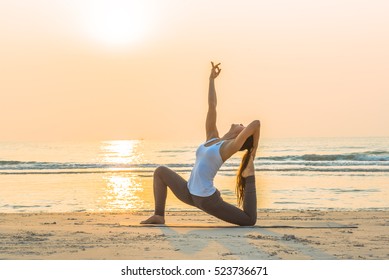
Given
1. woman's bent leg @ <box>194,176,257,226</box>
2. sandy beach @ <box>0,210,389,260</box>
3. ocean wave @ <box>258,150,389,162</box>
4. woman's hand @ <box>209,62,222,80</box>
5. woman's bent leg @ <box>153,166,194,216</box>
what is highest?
woman's hand @ <box>209,62,222,80</box>

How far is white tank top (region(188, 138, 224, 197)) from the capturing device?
7.38 meters

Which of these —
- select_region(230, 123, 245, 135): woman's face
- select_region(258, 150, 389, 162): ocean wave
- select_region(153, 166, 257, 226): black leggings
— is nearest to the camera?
select_region(230, 123, 245, 135): woman's face

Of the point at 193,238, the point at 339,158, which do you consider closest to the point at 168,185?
the point at 193,238

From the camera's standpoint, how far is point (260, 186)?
15.6m

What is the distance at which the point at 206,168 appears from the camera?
7418 mm

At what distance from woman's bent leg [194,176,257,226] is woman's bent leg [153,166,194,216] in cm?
20

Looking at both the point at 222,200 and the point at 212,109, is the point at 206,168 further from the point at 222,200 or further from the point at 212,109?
the point at 212,109

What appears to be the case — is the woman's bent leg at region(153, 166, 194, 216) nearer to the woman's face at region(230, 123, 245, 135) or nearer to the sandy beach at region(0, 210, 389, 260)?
the sandy beach at region(0, 210, 389, 260)

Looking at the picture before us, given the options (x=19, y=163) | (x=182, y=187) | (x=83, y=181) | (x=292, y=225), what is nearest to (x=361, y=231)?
(x=292, y=225)

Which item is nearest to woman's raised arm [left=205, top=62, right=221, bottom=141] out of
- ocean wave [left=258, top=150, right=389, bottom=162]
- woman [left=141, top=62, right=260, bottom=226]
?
woman [left=141, top=62, right=260, bottom=226]

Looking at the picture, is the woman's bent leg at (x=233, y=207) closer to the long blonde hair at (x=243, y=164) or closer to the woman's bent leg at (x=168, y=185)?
the long blonde hair at (x=243, y=164)

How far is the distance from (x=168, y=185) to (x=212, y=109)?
994 mm

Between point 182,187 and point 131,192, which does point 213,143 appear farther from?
point 131,192

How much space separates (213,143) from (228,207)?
0.73m
